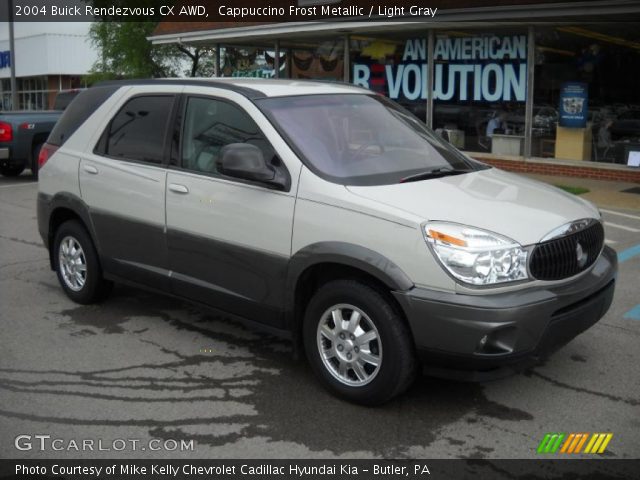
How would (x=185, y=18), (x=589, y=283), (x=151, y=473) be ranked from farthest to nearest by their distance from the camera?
(x=185, y=18), (x=589, y=283), (x=151, y=473)

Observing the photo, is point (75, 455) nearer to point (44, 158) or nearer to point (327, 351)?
point (327, 351)

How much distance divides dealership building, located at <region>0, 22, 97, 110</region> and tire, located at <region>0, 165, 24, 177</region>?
28.4 meters

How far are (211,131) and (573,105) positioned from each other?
10.5m

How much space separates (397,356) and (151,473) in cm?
139

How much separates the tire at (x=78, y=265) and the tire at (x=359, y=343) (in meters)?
2.37

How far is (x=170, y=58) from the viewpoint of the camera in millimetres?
27938

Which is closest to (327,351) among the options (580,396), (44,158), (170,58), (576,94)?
(580,396)

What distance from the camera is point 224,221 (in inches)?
190

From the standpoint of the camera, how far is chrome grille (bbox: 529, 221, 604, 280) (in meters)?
4.04

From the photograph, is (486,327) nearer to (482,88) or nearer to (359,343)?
(359,343)
